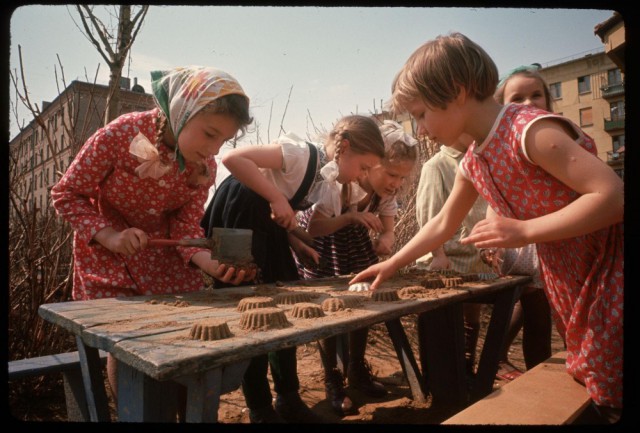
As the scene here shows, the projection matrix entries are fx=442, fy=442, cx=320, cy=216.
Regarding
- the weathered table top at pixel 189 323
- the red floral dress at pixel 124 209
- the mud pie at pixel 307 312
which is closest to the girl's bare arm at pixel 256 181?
the red floral dress at pixel 124 209

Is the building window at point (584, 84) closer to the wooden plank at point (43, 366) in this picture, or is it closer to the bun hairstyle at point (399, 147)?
the bun hairstyle at point (399, 147)

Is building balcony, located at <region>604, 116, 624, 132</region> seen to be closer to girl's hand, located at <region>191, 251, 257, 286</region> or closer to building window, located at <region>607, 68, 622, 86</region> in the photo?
building window, located at <region>607, 68, 622, 86</region>

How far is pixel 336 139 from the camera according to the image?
3268mm

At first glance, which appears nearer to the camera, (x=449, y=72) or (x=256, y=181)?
(x=449, y=72)

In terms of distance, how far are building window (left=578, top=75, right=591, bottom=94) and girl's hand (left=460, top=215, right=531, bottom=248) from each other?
39878 mm

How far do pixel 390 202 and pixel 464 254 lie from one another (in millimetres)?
729

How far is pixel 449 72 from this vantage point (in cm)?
186

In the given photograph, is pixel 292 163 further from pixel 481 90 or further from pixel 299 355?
pixel 299 355

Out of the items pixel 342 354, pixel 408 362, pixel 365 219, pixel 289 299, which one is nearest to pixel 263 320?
pixel 289 299

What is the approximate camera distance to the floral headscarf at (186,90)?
2.20 m

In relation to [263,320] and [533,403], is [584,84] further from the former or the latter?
[263,320]

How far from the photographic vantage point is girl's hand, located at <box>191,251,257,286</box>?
87.5 inches

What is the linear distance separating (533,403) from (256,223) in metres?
1.78

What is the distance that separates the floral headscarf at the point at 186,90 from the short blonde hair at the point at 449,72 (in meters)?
0.95
